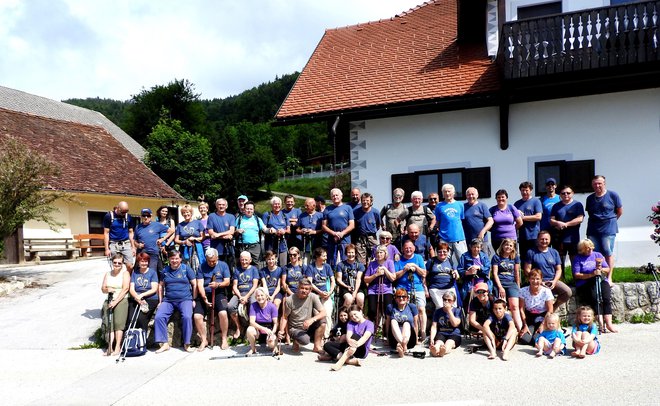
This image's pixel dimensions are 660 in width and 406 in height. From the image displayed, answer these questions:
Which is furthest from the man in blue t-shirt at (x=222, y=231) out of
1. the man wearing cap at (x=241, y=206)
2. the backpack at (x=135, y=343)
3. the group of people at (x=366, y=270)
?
the backpack at (x=135, y=343)

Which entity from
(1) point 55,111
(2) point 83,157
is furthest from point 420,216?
(1) point 55,111

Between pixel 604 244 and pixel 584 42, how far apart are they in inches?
184

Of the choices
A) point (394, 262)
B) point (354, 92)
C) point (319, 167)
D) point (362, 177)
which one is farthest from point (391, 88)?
point (319, 167)

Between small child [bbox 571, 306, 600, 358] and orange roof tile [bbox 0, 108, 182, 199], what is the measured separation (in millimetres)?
19479

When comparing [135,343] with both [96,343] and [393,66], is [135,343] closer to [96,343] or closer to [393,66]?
[96,343]

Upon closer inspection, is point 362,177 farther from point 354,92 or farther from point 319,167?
point 319,167

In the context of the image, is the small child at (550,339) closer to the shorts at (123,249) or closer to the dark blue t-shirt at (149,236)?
the dark blue t-shirt at (149,236)

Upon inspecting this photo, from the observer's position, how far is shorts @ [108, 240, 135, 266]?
31.6 feet

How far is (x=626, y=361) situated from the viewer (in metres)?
6.49

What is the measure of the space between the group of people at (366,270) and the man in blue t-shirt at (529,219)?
18mm

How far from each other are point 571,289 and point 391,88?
6.56m

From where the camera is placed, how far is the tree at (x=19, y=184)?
12602 mm

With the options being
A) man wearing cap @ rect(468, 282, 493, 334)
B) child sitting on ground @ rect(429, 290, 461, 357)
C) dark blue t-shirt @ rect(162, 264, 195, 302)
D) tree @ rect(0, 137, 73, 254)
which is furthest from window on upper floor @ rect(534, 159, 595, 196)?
tree @ rect(0, 137, 73, 254)

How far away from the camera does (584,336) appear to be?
6.89 metres
